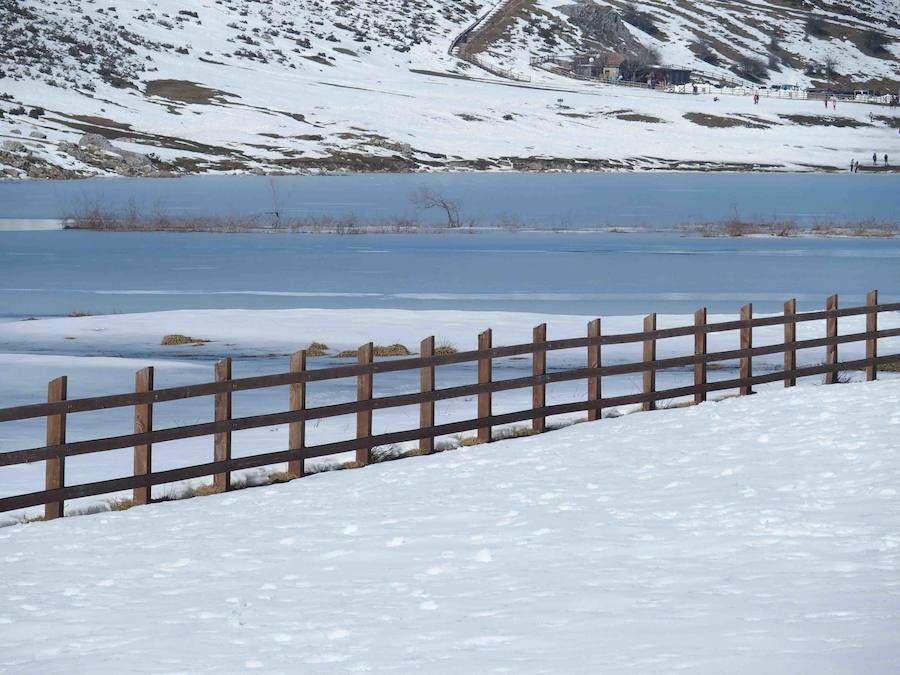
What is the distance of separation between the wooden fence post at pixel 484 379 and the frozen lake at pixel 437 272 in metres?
18.1

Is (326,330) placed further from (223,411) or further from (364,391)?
(223,411)

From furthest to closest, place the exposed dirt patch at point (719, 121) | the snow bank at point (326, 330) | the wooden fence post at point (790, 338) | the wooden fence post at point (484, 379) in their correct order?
the exposed dirt patch at point (719, 121)
the snow bank at point (326, 330)
the wooden fence post at point (790, 338)
the wooden fence post at point (484, 379)

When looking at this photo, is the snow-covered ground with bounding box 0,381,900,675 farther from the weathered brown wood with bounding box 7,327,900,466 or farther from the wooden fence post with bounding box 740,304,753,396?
the wooden fence post with bounding box 740,304,753,396

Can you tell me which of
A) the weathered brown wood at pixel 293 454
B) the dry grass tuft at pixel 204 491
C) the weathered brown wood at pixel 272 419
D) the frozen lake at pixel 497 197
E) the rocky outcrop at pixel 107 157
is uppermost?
the rocky outcrop at pixel 107 157

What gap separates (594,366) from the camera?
707 inches

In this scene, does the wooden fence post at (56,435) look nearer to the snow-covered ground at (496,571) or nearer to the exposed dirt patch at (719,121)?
the snow-covered ground at (496,571)

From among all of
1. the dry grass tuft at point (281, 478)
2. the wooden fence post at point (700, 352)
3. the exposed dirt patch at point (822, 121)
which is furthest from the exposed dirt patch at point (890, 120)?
the dry grass tuft at point (281, 478)

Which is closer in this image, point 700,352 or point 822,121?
point 700,352

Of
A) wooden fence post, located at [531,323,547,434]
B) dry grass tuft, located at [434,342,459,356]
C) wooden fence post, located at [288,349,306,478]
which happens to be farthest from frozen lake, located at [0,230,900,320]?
wooden fence post, located at [288,349,306,478]

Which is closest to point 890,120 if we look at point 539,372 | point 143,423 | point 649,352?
point 649,352

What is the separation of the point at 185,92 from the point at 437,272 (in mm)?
121870

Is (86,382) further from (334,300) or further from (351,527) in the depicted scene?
(334,300)

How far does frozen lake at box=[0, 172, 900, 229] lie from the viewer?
75.4 m

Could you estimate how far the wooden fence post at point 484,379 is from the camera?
642 inches
